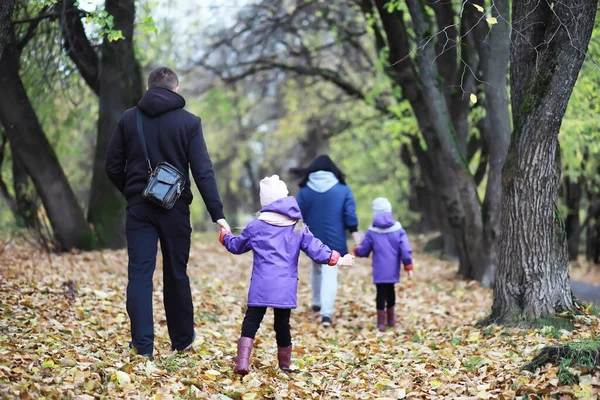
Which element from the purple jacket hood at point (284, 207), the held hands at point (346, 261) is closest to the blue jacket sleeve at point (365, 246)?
the held hands at point (346, 261)

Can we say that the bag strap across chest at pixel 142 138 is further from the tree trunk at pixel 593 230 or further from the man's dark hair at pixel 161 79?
the tree trunk at pixel 593 230

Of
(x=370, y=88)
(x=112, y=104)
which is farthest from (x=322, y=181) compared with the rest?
(x=370, y=88)

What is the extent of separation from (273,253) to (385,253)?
10.9 feet

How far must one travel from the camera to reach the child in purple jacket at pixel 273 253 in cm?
579

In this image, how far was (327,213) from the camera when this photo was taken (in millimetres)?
9266

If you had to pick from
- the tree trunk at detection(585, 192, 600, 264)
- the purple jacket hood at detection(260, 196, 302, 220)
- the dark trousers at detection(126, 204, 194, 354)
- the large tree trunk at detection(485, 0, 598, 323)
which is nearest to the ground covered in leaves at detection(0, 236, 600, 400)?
the dark trousers at detection(126, 204, 194, 354)

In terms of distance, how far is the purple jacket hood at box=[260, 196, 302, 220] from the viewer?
229 inches

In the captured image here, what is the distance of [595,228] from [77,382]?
71.8 ft

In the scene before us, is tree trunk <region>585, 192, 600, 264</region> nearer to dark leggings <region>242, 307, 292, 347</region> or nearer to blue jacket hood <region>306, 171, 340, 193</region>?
blue jacket hood <region>306, 171, 340, 193</region>

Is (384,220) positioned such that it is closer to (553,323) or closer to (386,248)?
(386,248)

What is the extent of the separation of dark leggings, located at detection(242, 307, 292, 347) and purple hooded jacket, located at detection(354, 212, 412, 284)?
293cm

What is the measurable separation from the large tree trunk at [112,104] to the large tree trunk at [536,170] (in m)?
6.67

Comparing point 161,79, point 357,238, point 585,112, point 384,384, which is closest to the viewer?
point 384,384

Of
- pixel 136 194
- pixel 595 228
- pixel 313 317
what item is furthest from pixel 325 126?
pixel 136 194
